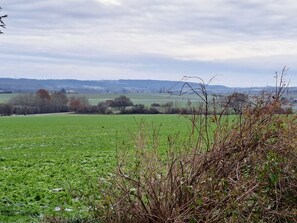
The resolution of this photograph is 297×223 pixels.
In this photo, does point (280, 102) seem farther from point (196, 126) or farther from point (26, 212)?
point (26, 212)

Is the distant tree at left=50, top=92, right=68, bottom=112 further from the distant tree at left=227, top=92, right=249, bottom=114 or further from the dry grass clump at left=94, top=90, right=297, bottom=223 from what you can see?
the dry grass clump at left=94, top=90, right=297, bottom=223

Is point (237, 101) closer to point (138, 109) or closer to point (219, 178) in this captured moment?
point (219, 178)

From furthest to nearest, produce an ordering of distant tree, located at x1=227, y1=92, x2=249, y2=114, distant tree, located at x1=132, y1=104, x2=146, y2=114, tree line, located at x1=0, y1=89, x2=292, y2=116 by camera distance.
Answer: tree line, located at x1=0, y1=89, x2=292, y2=116 < distant tree, located at x1=132, y1=104, x2=146, y2=114 < distant tree, located at x1=227, y1=92, x2=249, y2=114

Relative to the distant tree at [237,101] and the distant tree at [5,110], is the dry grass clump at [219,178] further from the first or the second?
the distant tree at [5,110]

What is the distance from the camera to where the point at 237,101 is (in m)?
7.26

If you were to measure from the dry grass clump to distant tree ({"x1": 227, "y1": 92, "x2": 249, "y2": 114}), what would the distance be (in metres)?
0.11

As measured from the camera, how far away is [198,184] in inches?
253

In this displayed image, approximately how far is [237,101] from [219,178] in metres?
1.27

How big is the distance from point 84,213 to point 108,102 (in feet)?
274

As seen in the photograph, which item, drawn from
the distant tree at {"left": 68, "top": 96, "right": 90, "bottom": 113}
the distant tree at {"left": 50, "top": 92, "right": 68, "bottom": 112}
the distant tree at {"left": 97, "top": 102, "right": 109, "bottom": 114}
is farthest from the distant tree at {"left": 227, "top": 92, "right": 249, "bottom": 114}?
the distant tree at {"left": 50, "top": 92, "right": 68, "bottom": 112}

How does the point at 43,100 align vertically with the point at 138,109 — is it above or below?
below

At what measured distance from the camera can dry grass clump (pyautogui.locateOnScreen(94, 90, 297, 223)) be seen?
20.7 ft

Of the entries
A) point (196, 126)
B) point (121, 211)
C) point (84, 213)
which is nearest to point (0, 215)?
point (84, 213)

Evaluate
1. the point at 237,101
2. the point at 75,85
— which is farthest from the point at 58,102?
the point at 237,101
